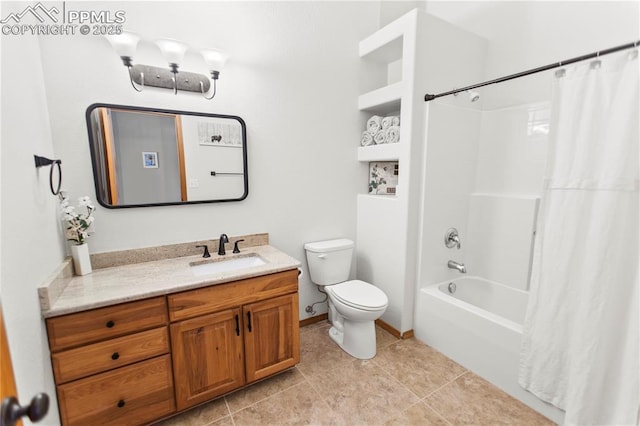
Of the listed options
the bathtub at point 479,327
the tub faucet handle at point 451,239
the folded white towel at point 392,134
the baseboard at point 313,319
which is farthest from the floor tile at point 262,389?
the folded white towel at point 392,134

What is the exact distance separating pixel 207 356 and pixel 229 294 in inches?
14.2

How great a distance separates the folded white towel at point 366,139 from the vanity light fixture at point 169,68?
1298mm

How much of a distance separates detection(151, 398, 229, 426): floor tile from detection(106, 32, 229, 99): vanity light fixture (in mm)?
1921

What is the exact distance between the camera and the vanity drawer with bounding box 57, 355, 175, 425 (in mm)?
1339

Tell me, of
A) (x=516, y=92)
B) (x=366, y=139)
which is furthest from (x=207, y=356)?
(x=516, y=92)

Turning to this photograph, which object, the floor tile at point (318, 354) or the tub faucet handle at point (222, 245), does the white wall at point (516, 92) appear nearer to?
the floor tile at point (318, 354)

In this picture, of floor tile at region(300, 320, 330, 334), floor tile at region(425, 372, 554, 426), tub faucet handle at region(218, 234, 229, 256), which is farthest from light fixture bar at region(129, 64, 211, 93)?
floor tile at region(425, 372, 554, 426)

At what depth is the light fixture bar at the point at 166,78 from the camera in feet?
5.72

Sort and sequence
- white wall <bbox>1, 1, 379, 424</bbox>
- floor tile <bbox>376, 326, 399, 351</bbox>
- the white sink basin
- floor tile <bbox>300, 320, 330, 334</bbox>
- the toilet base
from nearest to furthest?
white wall <bbox>1, 1, 379, 424</bbox>
the white sink basin
the toilet base
floor tile <bbox>376, 326, 399, 351</bbox>
floor tile <bbox>300, 320, 330, 334</bbox>

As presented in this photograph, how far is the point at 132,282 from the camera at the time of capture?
1.54 m

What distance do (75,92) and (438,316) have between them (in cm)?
275

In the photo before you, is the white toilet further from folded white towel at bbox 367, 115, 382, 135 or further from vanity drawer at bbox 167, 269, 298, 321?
folded white towel at bbox 367, 115, 382, 135

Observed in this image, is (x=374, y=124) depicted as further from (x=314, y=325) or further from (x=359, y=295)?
(x=314, y=325)

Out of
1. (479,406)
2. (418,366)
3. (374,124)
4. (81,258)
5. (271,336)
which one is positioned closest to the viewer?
(81,258)
